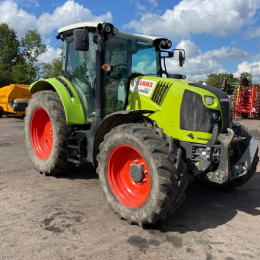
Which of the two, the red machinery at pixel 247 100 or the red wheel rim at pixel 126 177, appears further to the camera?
the red machinery at pixel 247 100

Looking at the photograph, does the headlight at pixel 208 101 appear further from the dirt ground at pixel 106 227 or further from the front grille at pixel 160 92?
the dirt ground at pixel 106 227

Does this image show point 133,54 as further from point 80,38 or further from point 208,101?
point 208,101

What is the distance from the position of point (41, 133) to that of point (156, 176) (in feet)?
11.2

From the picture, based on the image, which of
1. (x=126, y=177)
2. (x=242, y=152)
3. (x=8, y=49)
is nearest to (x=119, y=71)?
(x=126, y=177)

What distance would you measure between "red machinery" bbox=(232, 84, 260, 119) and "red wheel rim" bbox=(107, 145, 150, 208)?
1669cm

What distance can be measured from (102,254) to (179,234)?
896 millimetres

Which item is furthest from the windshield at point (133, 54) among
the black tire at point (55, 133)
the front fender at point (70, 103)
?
the black tire at point (55, 133)

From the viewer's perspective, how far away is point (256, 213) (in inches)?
148

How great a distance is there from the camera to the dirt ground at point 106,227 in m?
2.77

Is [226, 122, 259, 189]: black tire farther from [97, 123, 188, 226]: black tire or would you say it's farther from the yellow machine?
the yellow machine

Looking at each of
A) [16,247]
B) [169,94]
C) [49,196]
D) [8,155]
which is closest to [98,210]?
[49,196]

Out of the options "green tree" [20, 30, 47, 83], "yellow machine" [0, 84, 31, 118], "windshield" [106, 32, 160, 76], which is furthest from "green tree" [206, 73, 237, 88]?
"windshield" [106, 32, 160, 76]

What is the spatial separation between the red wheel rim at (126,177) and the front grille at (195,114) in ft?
2.38

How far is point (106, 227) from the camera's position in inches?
128
